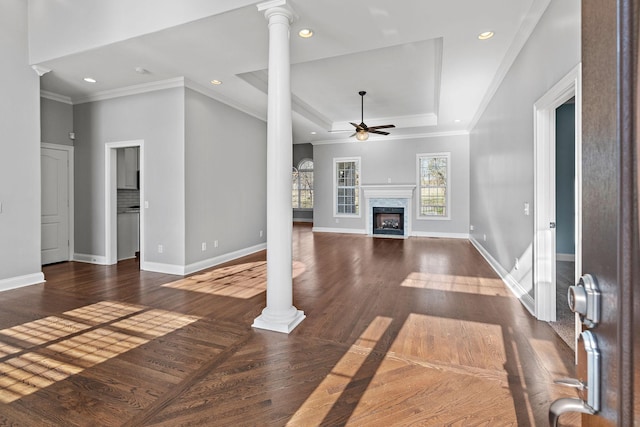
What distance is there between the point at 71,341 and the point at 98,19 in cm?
341

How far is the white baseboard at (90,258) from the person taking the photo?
5.30 metres

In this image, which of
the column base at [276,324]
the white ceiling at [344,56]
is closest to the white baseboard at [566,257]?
the white ceiling at [344,56]

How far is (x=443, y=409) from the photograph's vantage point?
1717 millimetres

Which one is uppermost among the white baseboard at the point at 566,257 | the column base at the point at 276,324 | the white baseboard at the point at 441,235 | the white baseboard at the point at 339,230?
the white baseboard at the point at 339,230

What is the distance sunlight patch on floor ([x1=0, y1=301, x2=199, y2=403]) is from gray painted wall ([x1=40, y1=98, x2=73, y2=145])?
360 centimetres

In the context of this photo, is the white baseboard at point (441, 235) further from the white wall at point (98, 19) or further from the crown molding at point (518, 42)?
the white wall at point (98, 19)

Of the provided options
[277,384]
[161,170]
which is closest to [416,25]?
[277,384]

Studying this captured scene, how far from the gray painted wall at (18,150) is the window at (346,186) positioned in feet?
22.7

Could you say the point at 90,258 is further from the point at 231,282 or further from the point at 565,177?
the point at 565,177

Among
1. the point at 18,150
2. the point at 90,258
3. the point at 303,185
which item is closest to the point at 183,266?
the point at 90,258

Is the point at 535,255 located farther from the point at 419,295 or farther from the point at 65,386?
the point at 65,386

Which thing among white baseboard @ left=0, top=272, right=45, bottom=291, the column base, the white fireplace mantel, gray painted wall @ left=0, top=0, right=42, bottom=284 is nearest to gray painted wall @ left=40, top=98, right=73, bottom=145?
gray painted wall @ left=0, top=0, right=42, bottom=284

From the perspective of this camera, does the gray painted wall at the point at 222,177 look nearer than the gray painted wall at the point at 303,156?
Yes

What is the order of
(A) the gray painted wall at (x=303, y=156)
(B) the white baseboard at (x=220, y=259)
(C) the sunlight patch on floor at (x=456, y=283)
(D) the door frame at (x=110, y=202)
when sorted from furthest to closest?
1. (A) the gray painted wall at (x=303, y=156)
2. (D) the door frame at (x=110, y=202)
3. (B) the white baseboard at (x=220, y=259)
4. (C) the sunlight patch on floor at (x=456, y=283)
